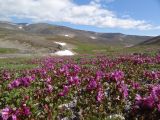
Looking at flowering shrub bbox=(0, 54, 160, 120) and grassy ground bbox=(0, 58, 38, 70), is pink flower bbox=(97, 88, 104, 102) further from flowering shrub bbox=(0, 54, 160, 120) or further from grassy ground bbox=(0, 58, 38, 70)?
grassy ground bbox=(0, 58, 38, 70)

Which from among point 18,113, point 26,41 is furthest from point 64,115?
point 26,41

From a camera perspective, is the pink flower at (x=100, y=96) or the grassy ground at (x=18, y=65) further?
the grassy ground at (x=18, y=65)

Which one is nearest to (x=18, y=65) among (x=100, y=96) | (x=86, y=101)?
(x=86, y=101)

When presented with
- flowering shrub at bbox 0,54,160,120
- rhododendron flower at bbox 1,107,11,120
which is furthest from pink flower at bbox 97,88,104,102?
rhododendron flower at bbox 1,107,11,120

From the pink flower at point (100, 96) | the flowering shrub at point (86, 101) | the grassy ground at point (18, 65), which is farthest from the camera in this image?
the grassy ground at point (18, 65)

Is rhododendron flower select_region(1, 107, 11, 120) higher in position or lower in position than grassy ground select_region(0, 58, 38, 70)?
higher

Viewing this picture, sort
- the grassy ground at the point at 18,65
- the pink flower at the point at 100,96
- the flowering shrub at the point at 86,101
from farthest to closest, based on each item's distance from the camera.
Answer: the grassy ground at the point at 18,65
the pink flower at the point at 100,96
the flowering shrub at the point at 86,101

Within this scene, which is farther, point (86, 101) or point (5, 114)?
point (86, 101)

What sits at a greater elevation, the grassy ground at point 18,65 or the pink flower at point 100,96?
the pink flower at point 100,96

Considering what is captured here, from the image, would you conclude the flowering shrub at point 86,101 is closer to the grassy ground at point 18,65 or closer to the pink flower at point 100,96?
the pink flower at point 100,96

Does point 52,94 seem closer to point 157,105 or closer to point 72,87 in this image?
point 72,87

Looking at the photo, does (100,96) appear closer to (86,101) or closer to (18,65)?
(86,101)

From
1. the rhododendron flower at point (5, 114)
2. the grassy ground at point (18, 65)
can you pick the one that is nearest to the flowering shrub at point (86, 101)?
the rhododendron flower at point (5, 114)

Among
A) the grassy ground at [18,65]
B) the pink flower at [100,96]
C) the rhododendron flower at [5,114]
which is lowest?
the grassy ground at [18,65]
